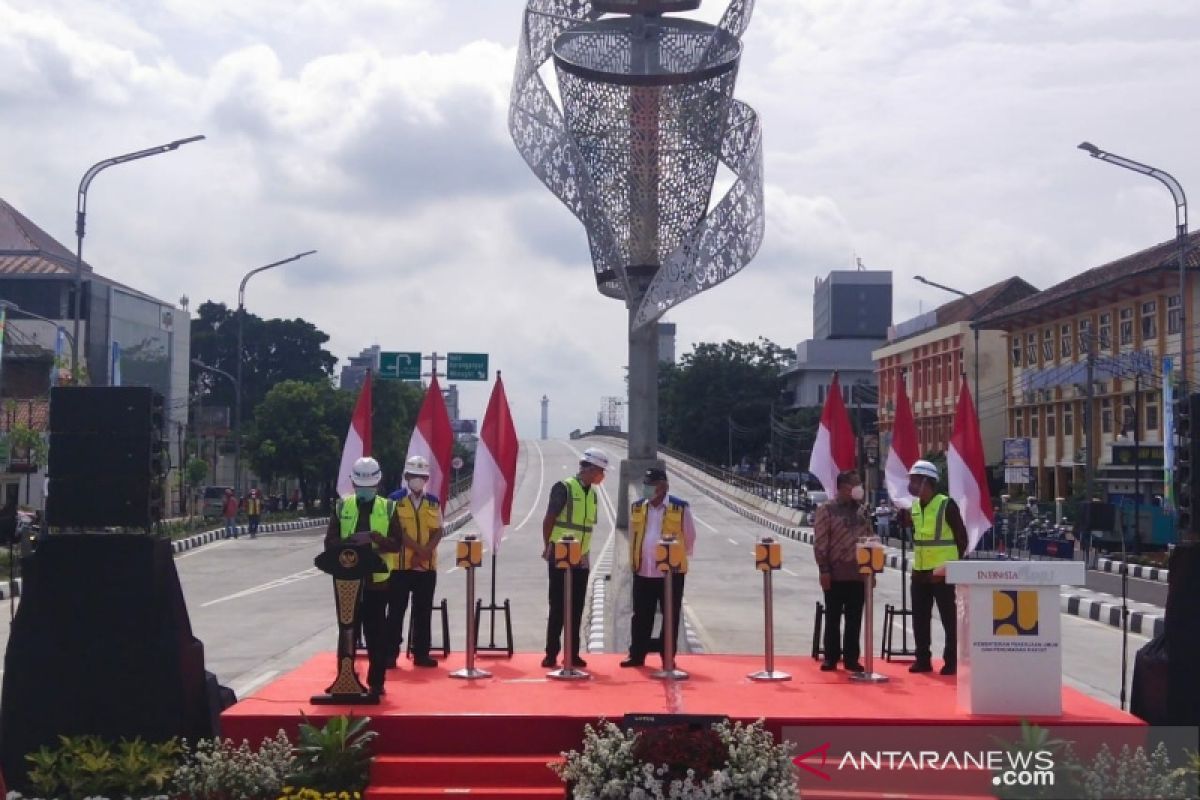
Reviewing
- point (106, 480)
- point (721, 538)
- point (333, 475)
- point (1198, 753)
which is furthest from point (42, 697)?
point (333, 475)

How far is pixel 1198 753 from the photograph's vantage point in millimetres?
6250

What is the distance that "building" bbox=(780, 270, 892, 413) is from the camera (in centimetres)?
8681

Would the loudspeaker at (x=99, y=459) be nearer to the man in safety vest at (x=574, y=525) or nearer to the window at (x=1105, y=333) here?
the man in safety vest at (x=574, y=525)

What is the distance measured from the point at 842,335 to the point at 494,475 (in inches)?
3450

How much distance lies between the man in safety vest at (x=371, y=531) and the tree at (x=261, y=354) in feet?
234

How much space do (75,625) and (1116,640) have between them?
13.1 meters

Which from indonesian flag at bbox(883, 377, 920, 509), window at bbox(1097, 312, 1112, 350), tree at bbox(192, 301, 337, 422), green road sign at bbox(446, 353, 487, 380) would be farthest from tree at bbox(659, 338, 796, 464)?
indonesian flag at bbox(883, 377, 920, 509)

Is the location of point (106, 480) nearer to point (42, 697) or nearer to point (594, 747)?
point (42, 697)

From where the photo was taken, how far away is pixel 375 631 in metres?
8.09

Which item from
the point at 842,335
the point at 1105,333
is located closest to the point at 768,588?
the point at 1105,333

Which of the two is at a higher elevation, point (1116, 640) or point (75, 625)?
point (75, 625)

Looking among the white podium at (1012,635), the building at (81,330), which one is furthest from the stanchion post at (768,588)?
the building at (81,330)

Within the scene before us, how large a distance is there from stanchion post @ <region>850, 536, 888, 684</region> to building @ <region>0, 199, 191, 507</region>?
3554 centimetres

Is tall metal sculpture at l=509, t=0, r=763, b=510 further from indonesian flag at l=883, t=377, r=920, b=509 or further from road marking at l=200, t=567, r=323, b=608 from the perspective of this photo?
indonesian flag at l=883, t=377, r=920, b=509
